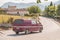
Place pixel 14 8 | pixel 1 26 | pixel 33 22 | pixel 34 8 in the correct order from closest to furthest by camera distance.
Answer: pixel 33 22, pixel 1 26, pixel 14 8, pixel 34 8

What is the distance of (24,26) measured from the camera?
86.2 ft

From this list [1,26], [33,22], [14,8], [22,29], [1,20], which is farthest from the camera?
[14,8]

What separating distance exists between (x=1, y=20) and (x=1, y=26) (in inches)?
220

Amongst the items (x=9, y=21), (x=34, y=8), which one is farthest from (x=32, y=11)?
(x=9, y=21)

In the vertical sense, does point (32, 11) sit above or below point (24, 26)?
below

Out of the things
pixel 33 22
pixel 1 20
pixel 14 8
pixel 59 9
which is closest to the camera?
pixel 33 22

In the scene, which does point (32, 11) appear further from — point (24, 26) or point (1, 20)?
point (24, 26)

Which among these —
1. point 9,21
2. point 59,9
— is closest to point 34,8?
point 59,9

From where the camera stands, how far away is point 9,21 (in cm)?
4369

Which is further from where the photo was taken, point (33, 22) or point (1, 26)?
point (1, 26)

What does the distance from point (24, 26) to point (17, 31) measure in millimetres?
929

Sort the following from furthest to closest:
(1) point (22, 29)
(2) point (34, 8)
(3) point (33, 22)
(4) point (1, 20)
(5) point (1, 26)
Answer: (2) point (34, 8)
(4) point (1, 20)
(5) point (1, 26)
(3) point (33, 22)
(1) point (22, 29)

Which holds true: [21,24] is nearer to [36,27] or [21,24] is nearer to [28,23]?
[28,23]

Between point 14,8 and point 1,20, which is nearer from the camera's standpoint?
point 1,20
